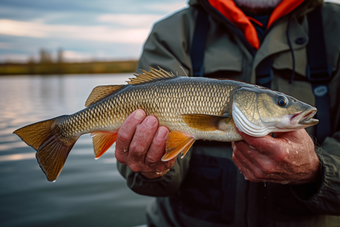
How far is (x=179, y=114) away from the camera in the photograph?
1.74m

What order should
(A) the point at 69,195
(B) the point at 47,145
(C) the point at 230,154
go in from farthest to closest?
1. (A) the point at 69,195
2. (C) the point at 230,154
3. (B) the point at 47,145

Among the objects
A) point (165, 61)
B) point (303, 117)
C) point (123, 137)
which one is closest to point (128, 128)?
point (123, 137)

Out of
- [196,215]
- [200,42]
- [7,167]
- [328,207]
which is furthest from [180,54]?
[7,167]

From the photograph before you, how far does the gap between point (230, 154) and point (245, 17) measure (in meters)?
1.21

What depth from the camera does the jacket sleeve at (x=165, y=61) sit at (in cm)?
215

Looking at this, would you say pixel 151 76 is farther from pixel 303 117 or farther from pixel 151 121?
pixel 303 117

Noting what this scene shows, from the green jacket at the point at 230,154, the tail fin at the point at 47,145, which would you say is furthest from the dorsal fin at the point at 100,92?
the green jacket at the point at 230,154

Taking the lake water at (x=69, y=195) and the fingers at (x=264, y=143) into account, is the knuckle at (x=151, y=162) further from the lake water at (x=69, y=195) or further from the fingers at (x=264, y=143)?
the lake water at (x=69, y=195)

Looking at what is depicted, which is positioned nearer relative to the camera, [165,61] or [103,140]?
[103,140]

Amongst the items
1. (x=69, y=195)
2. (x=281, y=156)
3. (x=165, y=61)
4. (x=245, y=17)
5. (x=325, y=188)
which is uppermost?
(x=245, y=17)

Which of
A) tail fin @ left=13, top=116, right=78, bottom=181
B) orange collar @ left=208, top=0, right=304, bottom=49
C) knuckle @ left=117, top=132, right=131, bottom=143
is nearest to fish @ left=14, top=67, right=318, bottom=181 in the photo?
tail fin @ left=13, top=116, right=78, bottom=181

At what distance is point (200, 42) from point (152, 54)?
0.46 metres

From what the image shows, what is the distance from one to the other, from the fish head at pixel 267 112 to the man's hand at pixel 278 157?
0.22ft

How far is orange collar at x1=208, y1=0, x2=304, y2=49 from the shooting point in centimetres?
229
